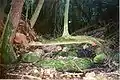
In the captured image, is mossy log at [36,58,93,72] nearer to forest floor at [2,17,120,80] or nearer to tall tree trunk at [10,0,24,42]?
forest floor at [2,17,120,80]

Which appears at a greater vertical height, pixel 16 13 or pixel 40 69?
pixel 16 13

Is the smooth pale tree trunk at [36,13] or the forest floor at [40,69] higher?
the smooth pale tree trunk at [36,13]

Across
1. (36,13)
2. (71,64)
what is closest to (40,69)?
(71,64)

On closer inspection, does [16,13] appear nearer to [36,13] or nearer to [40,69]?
[36,13]

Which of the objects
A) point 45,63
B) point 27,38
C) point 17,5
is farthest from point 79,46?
point 17,5

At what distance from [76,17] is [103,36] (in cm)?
27

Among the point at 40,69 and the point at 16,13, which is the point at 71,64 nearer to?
the point at 40,69

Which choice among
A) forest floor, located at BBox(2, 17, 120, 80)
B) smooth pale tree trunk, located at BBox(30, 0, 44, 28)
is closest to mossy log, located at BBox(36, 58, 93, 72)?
forest floor, located at BBox(2, 17, 120, 80)

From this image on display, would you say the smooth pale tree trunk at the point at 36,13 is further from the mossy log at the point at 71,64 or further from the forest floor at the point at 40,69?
the mossy log at the point at 71,64

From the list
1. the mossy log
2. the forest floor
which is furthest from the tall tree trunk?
the mossy log

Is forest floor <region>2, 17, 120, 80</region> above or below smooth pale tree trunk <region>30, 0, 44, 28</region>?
below

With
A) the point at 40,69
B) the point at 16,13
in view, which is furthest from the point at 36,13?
the point at 40,69

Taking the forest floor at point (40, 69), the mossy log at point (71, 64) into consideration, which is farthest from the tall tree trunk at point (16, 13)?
the mossy log at point (71, 64)

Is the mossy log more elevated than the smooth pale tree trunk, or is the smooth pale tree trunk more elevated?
the smooth pale tree trunk
